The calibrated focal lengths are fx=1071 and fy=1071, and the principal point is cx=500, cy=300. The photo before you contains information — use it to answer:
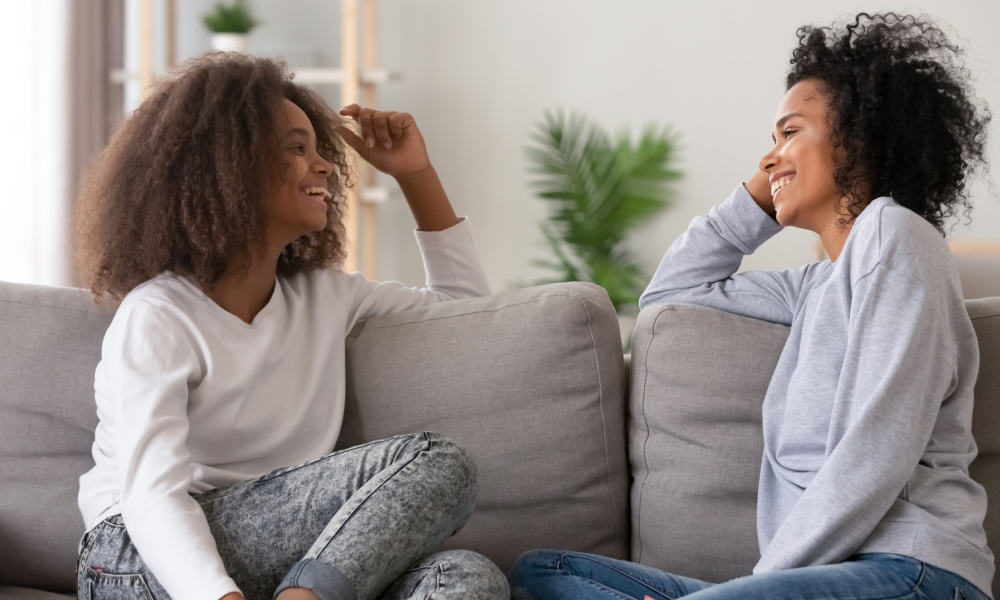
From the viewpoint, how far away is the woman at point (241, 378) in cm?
125

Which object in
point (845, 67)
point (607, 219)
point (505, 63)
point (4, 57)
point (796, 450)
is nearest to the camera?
point (796, 450)

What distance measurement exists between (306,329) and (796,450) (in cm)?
73

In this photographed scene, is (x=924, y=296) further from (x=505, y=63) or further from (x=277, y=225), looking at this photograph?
(x=505, y=63)

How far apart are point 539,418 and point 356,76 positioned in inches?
102

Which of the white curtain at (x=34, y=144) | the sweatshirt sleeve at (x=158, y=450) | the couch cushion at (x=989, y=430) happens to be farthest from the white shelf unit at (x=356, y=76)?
the couch cushion at (x=989, y=430)

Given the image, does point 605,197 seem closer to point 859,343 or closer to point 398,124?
point 398,124

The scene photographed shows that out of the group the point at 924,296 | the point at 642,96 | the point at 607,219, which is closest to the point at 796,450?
the point at 924,296

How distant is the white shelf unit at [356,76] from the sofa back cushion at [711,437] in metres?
2.26

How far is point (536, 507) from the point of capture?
5.25 feet

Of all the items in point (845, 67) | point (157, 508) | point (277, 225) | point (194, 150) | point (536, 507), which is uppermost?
point (845, 67)

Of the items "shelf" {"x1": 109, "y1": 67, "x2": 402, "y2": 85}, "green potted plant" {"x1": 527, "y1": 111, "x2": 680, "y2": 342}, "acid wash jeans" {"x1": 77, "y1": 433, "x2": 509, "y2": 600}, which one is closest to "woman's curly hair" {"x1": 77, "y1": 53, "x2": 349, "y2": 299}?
"acid wash jeans" {"x1": 77, "y1": 433, "x2": 509, "y2": 600}

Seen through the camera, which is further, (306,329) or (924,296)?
(306,329)

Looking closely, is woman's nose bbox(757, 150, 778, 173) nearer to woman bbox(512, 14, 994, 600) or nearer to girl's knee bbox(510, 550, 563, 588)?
woman bbox(512, 14, 994, 600)

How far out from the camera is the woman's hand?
1.70 meters
